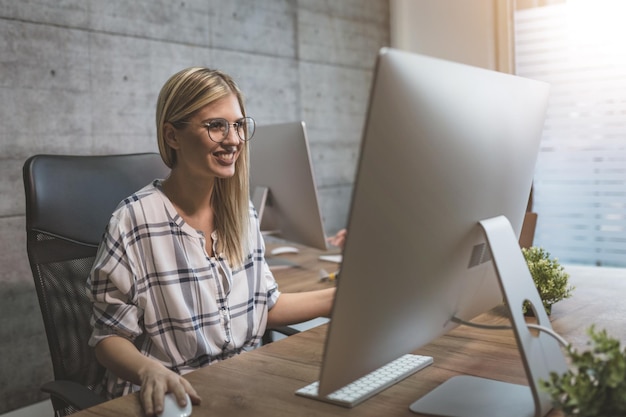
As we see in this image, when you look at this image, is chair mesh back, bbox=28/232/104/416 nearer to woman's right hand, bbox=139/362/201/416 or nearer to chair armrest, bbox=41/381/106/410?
chair armrest, bbox=41/381/106/410

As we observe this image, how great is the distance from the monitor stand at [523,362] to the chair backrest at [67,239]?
896mm

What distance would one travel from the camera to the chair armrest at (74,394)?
126cm

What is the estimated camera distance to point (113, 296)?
142 centimetres

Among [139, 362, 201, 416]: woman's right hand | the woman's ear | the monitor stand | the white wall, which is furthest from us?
the white wall

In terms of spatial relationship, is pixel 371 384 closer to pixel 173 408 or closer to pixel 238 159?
pixel 173 408

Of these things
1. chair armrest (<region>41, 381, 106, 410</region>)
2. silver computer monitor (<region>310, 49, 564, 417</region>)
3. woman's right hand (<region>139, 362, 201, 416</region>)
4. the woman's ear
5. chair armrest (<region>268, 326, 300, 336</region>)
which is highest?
the woman's ear

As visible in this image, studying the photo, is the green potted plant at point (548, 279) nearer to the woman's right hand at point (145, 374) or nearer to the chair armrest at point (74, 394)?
the woman's right hand at point (145, 374)

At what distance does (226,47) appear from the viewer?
343 cm

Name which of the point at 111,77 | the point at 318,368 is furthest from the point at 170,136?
the point at 111,77

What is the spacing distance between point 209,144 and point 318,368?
0.62 m

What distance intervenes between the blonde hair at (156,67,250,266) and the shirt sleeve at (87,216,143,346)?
261 mm

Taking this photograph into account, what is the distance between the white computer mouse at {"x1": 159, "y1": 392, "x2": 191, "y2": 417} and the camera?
3.44 feet

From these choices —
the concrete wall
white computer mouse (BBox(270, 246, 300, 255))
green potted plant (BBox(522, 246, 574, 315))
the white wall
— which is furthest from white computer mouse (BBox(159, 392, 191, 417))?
the white wall

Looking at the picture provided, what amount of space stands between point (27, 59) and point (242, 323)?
5.42 ft
